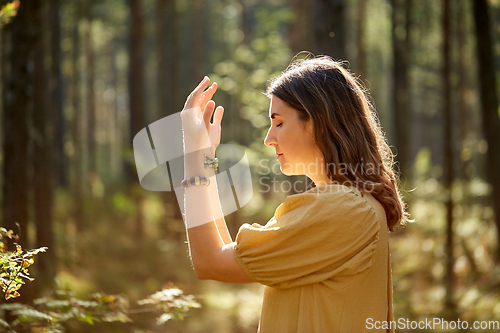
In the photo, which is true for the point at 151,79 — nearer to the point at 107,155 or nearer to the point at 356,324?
the point at 107,155

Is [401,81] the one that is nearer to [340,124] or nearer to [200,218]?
[340,124]

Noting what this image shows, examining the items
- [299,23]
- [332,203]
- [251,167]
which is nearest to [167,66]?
[299,23]

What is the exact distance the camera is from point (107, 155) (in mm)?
33969

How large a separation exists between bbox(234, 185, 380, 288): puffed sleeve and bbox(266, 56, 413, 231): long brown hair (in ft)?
0.66

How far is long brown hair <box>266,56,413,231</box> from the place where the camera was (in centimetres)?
196

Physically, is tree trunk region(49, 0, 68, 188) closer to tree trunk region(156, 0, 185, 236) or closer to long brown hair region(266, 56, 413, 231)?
tree trunk region(156, 0, 185, 236)

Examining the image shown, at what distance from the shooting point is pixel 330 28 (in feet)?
15.0

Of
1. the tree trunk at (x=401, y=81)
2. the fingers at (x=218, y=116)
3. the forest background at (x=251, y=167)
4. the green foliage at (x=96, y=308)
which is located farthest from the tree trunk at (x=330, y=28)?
the tree trunk at (x=401, y=81)

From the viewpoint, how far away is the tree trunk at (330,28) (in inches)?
179

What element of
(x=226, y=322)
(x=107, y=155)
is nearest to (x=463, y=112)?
(x=226, y=322)

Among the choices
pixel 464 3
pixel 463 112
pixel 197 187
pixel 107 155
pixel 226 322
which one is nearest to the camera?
pixel 197 187

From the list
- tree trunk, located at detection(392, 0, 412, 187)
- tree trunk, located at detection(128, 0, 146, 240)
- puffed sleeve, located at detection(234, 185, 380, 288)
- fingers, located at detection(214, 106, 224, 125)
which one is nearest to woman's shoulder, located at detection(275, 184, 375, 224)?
puffed sleeve, located at detection(234, 185, 380, 288)

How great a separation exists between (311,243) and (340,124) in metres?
0.58

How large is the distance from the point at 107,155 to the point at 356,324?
3419 cm
